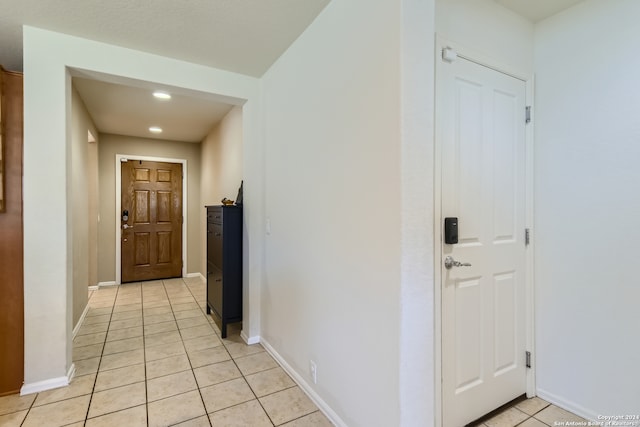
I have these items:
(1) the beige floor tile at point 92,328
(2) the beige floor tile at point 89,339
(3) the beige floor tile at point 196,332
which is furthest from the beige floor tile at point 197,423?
(1) the beige floor tile at point 92,328

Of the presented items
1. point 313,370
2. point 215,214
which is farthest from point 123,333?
point 313,370

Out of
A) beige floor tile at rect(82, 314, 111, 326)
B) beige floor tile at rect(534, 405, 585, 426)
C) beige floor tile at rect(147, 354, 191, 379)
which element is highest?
beige floor tile at rect(534, 405, 585, 426)

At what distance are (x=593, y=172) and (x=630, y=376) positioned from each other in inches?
43.0

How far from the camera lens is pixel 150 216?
5250mm

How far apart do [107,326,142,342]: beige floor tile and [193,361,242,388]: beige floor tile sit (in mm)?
1101

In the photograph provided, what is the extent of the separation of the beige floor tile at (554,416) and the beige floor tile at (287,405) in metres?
1.32

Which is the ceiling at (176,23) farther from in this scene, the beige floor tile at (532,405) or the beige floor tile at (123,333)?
the beige floor tile at (532,405)

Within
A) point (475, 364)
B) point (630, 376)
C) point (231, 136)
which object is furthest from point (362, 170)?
point (231, 136)

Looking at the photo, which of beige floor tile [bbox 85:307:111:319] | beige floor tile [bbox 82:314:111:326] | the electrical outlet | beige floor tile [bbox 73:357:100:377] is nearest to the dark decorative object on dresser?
beige floor tile [bbox 73:357:100:377]

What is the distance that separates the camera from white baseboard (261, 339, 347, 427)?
1714 millimetres

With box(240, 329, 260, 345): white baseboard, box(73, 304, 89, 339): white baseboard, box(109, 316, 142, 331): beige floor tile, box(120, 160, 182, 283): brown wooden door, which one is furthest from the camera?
box(120, 160, 182, 283): brown wooden door

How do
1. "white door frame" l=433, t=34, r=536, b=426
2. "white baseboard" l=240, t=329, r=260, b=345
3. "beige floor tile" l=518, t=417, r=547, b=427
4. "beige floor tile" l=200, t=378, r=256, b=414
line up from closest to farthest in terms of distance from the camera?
"white door frame" l=433, t=34, r=536, b=426 < "beige floor tile" l=518, t=417, r=547, b=427 < "beige floor tile" l=200, t=378, r=256, b=414 < "white baseboard" l=240, t=329, r=260, b=345

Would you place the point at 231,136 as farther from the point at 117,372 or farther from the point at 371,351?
the point at 371,351

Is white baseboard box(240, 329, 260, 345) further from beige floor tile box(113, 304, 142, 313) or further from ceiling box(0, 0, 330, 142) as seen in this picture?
ceiling box(0, 0, 330, 142)
